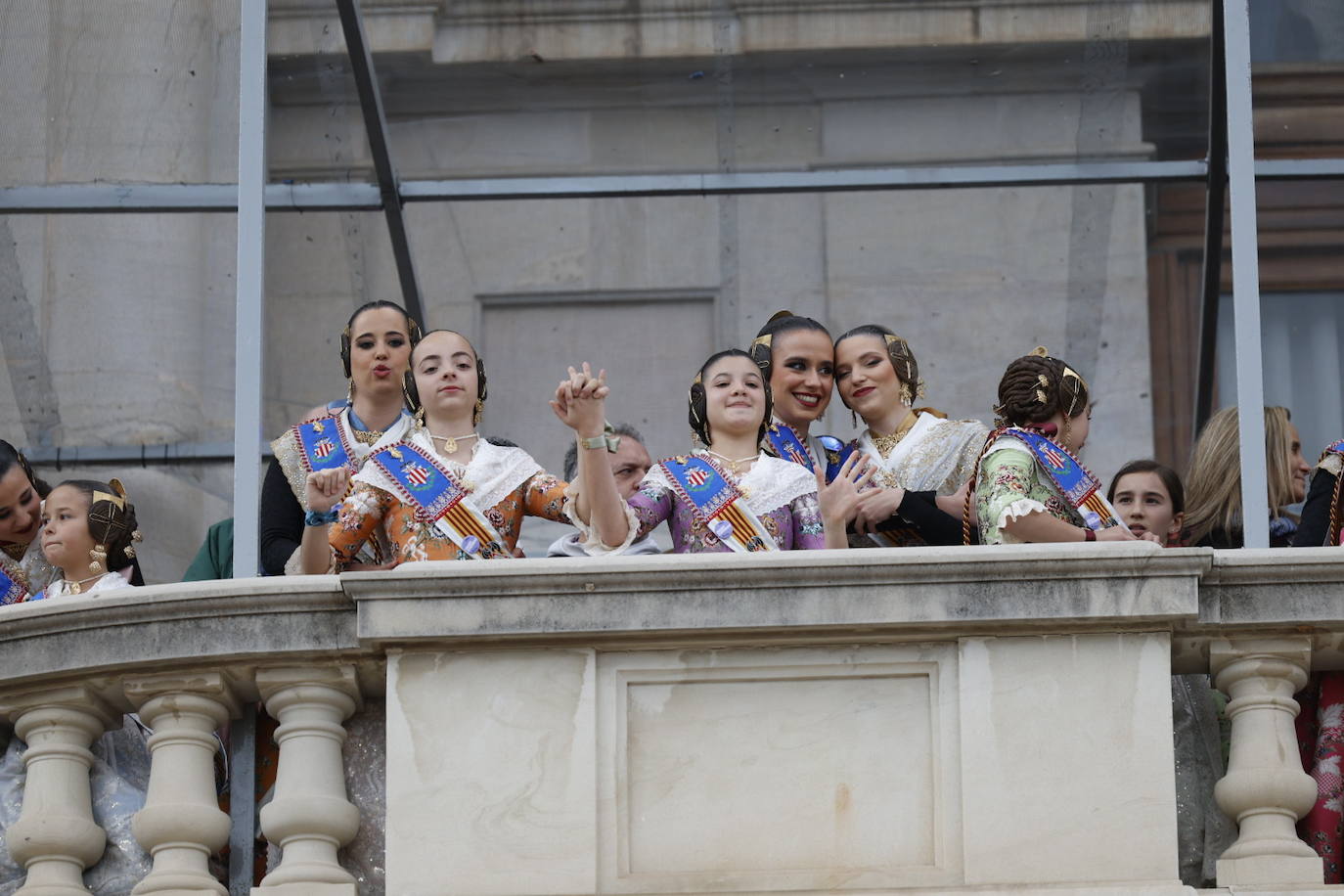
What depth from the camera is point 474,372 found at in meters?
7.93

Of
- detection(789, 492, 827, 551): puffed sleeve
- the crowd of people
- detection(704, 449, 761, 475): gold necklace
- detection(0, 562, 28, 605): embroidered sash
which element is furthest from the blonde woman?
detection(0, 562, 28, 605): embroidered sash

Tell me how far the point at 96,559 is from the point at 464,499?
1065 mm

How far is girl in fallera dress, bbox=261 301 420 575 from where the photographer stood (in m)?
8.10

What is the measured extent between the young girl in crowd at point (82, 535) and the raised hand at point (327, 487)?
78 centimetres

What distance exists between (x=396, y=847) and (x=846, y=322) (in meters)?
5.64

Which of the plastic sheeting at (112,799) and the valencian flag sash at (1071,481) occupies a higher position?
the valencian flag sash at (1071,481)

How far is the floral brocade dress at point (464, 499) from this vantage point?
25.1 feet

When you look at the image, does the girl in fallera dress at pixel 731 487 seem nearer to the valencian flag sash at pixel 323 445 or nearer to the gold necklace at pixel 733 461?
the gold necklace at pixel 733 461

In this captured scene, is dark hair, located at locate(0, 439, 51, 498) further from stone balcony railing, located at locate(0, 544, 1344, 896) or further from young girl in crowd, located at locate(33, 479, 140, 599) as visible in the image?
stone balcony railing, located at locate(0, 544, 1344, 896)

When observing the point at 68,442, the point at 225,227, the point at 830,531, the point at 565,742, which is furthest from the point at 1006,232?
the point at 565,742

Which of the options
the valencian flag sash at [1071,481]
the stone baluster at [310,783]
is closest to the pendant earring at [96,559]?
the stone baluster at [310,783]

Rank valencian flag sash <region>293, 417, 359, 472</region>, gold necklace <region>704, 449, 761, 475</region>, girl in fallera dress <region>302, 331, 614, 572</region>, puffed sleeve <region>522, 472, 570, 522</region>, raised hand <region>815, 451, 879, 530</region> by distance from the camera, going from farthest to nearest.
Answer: valencian flag sash <region>293, 417, 359, 472</region>, gold necklace <region>704, 449, 761, 475</region>, puffed sleeve <region>522, 472, 570, 522</region>, girl in fallera dress <region>302, 331, 614, 572</region>, raised hand <region>815, 451, 879, 530</region>

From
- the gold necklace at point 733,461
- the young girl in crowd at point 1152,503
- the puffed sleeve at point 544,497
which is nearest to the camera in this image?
the puffed sleeve at point 544,497

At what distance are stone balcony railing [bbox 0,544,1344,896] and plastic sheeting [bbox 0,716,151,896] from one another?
77mm
